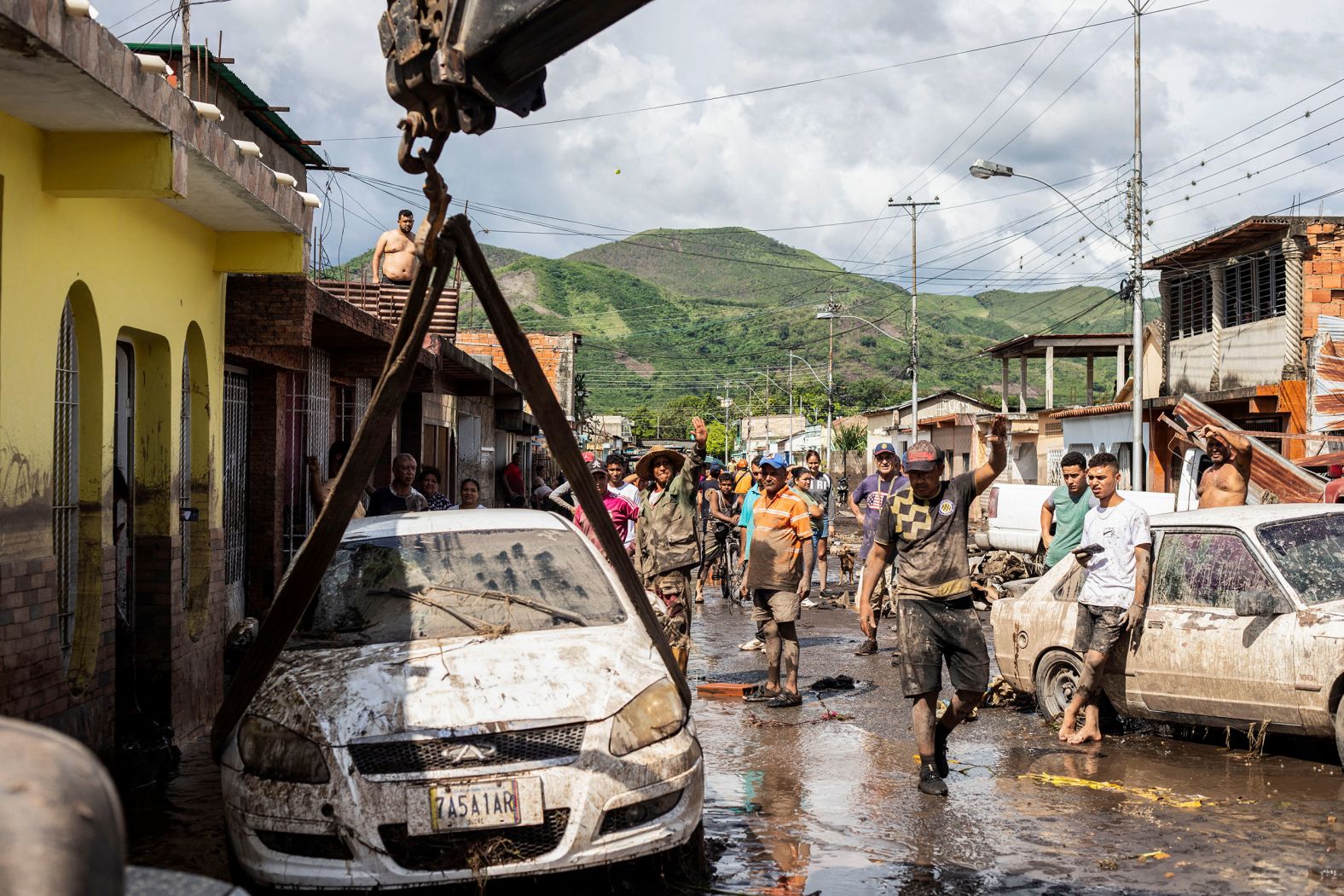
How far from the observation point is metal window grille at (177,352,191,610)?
9.24 m

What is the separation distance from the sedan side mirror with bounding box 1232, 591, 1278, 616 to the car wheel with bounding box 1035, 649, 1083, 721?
1.60m

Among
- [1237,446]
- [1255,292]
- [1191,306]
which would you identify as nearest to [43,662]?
[1237,446]

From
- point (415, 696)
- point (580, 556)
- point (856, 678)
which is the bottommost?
point (856, 678)

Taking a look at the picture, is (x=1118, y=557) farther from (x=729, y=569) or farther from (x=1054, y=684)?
(x=729, y=569)

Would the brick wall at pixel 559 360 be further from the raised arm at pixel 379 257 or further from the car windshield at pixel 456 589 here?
the car windshield at pixel 456 589

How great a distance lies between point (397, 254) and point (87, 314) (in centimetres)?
928

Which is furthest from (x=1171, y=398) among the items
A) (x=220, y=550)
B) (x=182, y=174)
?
(x=182, y=174)

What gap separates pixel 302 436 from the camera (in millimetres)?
13953

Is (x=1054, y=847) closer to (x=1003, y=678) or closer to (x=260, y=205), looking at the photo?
(x=1003, y=678)

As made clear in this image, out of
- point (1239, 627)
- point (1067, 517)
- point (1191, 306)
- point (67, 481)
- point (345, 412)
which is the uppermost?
point (1191, 306)

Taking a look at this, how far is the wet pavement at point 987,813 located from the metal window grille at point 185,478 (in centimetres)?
123

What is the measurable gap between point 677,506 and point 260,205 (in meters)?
4.15

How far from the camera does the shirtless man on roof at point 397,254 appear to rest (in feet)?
53.6

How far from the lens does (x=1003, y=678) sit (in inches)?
397
